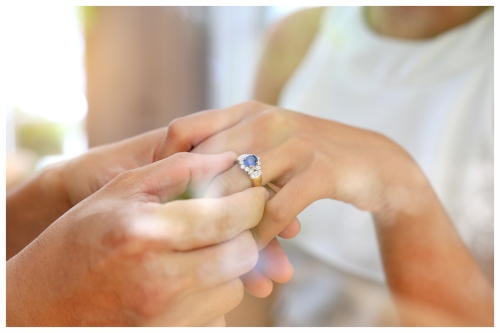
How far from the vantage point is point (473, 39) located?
661 mm

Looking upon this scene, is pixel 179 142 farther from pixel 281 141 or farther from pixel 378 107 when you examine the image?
pixel 378 107

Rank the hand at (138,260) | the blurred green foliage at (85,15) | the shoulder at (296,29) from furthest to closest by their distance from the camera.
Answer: the shoulder at (296,29) → the blurred green foliage at (85,15) → the hand at (138,260)

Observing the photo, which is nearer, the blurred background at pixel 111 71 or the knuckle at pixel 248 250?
the knuckle at pixel 248 250

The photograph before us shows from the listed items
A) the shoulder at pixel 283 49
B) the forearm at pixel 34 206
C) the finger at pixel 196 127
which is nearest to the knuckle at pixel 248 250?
the finger at pixel 196 127

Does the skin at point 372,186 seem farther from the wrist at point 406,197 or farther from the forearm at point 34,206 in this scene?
the forearm at point 34,206

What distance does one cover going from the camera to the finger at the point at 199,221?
31 cm

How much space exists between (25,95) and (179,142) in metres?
0.25

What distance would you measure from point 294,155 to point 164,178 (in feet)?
0.54

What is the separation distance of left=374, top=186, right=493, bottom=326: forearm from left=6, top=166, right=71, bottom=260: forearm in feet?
1.50

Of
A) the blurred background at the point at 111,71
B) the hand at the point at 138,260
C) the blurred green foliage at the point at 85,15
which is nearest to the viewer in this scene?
the hand at the point at 138,260

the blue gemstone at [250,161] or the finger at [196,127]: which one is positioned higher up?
the finger at [196,127]
